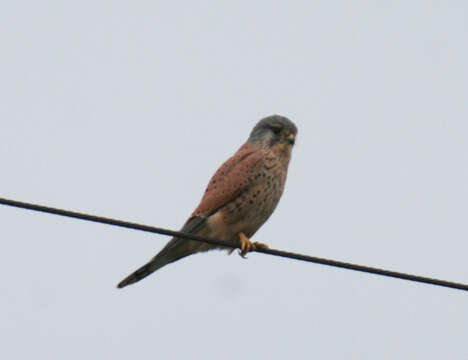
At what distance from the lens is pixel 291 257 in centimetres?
416

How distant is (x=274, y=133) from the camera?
6.46m

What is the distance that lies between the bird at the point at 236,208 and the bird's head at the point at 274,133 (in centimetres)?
13

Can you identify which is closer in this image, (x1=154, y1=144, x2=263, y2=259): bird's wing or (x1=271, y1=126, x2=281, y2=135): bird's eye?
(x1=154, y1=144, x2=263, y2=259): bird's wing

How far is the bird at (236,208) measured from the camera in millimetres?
5914

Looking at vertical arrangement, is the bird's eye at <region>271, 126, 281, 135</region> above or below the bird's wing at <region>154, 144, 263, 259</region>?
above

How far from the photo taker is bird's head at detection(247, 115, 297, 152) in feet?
20.9

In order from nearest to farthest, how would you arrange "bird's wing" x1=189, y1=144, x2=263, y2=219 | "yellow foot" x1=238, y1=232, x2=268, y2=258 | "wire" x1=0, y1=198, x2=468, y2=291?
"wire" x1=0, y1=198, x2=468, y2=291 < "yellow foot" x1=238, y1=232, x2=268, y2=258 < "bird's wing" x1=189, y1=144, x2=263, y2=219

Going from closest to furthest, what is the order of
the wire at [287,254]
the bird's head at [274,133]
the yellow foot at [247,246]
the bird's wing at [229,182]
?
the wire at [287,254], the yellow foot at [247,246], the bird's wing at [229,182], the bird's head at [274,133]

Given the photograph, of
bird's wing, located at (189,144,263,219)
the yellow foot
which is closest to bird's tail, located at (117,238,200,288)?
bird's wing, located at (189,144,263,219)

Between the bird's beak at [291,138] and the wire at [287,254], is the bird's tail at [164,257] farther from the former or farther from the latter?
the wire at [287,254]

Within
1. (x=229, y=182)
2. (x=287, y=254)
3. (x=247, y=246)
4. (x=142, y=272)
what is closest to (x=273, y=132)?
(x=229, y=182)

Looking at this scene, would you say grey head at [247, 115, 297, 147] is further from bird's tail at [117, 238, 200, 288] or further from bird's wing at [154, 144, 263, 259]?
bird's tail at [117, 238, 200, 288]

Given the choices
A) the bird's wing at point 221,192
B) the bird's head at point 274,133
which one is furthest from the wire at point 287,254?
the bird's head at point 274,133

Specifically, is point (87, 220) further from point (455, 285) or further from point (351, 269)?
point (455, 285)
